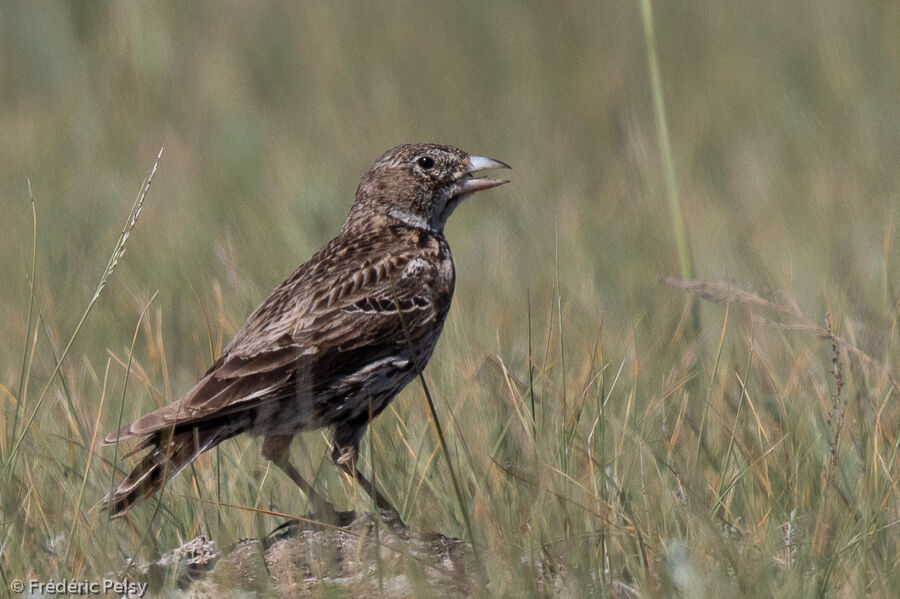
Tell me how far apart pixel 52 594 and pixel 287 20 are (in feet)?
31.2

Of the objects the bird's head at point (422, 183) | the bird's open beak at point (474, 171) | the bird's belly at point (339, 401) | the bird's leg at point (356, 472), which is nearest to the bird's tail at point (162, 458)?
the bird's belly at point (339, 401)

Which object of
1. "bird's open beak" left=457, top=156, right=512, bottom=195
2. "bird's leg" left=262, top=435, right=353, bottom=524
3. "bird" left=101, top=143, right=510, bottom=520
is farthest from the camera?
"bird's open beak" left=457, top=156, right=512, bottom=195

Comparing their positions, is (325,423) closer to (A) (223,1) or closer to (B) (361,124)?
(B) (361,124)

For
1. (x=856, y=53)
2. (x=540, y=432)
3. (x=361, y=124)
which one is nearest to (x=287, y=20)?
(x=361, y=124)

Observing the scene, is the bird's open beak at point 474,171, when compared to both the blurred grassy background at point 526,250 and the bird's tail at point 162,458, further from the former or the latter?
the bird's tail at point 162,458

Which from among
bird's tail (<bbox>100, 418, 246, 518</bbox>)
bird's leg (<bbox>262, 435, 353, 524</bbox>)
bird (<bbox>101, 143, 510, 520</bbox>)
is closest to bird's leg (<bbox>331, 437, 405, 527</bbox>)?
bird (<bbox>101, 143, 510, 520</bbox>)

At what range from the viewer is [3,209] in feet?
27.7

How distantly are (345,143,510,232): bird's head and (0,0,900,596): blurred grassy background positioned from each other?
0.53 m

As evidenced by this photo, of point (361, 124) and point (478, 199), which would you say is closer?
point (478, 199)

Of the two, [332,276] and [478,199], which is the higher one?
[332,276]

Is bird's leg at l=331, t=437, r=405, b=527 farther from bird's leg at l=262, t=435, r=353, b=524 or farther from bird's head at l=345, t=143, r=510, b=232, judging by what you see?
bird's head at l=345, t=143, r=510, b=232

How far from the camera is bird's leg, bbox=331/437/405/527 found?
404cm

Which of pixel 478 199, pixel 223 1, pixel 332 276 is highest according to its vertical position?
pixel 223 1

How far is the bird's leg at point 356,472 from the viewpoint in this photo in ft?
13.2
